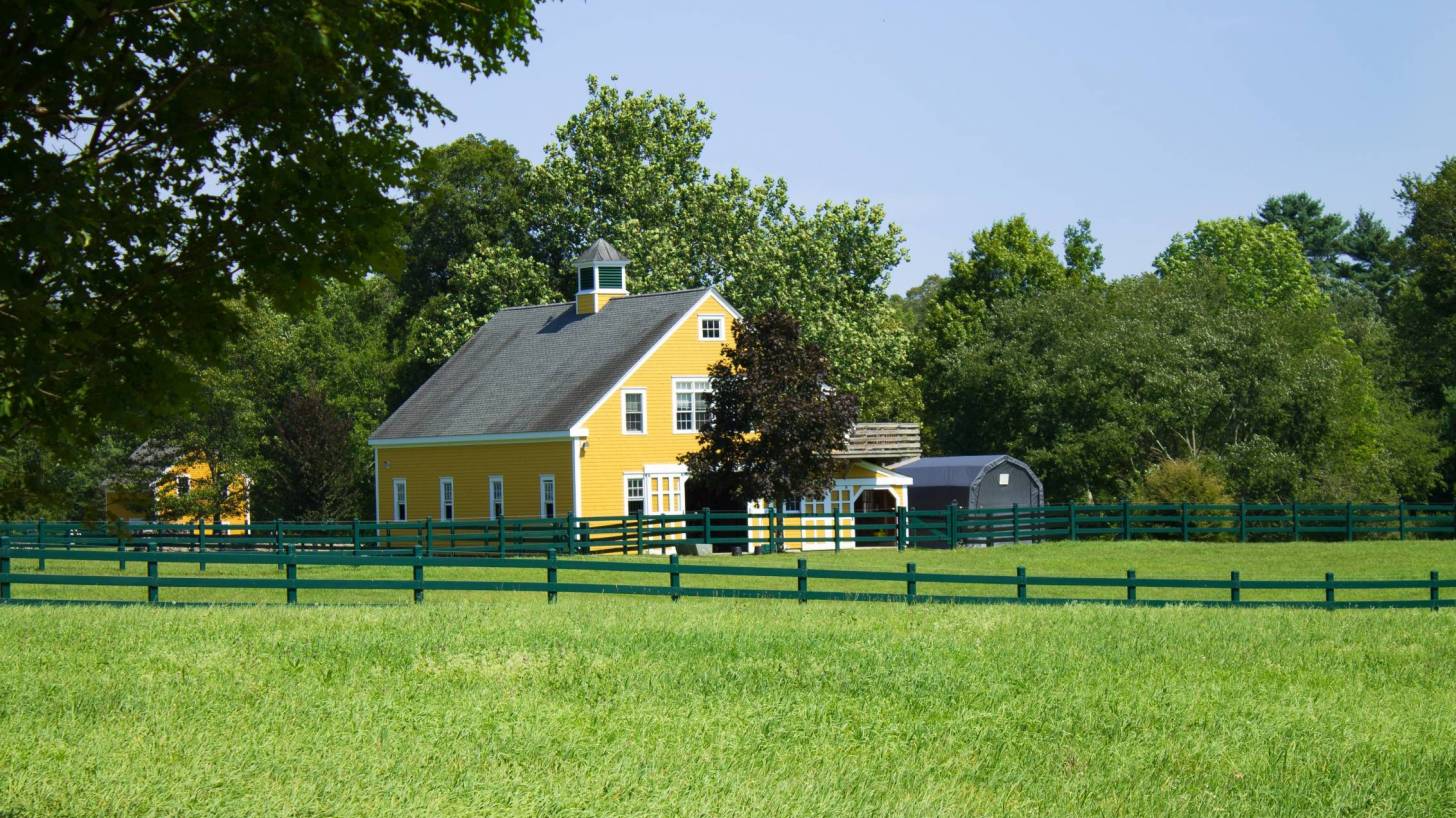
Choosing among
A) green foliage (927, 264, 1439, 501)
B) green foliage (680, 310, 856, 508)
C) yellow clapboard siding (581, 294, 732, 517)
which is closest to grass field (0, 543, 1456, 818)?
green foliage (680, 310, 856, 508)

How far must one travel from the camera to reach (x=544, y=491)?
4662cm

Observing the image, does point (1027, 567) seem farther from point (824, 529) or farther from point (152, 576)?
point (152, 576)

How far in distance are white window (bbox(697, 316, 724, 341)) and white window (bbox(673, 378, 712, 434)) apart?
138cm

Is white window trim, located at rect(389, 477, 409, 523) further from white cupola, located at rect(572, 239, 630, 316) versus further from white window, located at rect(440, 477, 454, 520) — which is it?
white cupola, located at rect(572, 239, 630, 316)

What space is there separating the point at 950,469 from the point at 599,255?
1419 centimetres

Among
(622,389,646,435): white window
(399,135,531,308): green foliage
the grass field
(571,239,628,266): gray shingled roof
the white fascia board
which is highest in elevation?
(399,135,531,308): green foliage

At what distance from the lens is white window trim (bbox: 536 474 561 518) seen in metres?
46.1

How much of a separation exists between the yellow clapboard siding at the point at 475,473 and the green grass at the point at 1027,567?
6864mm

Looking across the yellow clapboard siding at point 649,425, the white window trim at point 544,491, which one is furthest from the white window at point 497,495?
the yellow clapboard siding at point 649,425

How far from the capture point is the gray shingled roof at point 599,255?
53906 mm

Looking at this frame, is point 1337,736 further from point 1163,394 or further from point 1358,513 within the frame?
point 1163,394

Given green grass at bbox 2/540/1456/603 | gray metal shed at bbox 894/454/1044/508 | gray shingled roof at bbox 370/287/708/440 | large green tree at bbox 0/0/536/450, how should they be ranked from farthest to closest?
gray metal shed at bbox 894/454/1044/508
gray shingled roof at bbox 370/287/708/440
green grass at bbox 2/540/1456/603
large green tree at bbox 0/0/536/450

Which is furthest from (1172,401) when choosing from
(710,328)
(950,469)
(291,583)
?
(291,583)

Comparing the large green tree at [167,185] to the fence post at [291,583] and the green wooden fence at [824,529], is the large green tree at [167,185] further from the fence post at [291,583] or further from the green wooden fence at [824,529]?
the green wooden fence at [824,529]
